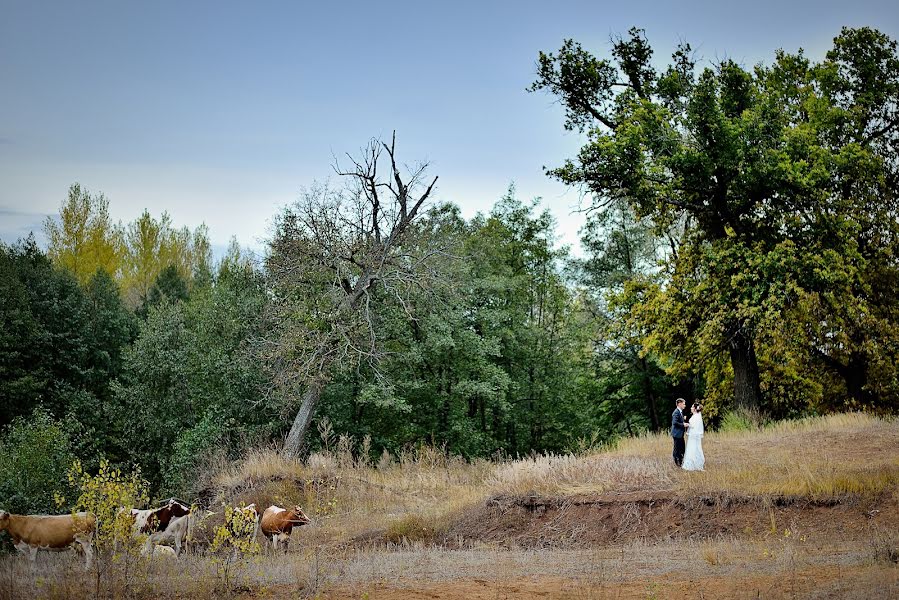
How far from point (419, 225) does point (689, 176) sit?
11891 millimetres

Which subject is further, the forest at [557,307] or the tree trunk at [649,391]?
the tree trunk at [649,391]

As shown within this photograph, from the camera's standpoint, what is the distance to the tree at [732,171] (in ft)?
80.1

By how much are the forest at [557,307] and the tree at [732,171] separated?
9cm

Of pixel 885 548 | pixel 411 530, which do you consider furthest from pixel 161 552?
pixel 885 548

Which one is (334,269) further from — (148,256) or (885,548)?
(148,256)

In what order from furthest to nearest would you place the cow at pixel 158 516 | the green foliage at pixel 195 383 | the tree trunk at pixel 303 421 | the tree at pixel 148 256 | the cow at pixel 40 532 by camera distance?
the tree at pixel 148 256, the green foliage at pixel 195 383, the tree trunk at pixel 303 421, the cow at pixel 158 516, the cow at pixel 40 532

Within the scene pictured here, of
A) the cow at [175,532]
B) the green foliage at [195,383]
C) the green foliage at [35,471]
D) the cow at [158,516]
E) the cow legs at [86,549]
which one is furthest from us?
the green foliage at [195,383]

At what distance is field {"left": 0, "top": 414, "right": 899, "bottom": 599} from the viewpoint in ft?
29.4

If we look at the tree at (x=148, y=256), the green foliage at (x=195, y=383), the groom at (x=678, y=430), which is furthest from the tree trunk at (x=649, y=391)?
the tree at (x=148, y=256)

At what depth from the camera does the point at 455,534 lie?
15.9 m

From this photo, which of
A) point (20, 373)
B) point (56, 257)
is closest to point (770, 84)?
point (20, 373)

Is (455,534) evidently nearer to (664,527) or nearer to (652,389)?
(664,527)

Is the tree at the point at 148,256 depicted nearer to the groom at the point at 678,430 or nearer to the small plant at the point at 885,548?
the groom at the point at 678,430

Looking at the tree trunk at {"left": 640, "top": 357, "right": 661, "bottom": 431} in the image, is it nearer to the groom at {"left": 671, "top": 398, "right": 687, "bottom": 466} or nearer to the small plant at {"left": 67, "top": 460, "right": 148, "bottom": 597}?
the groom at {"left": 671, "top": 398, "right": 687, "bottom": 466}
